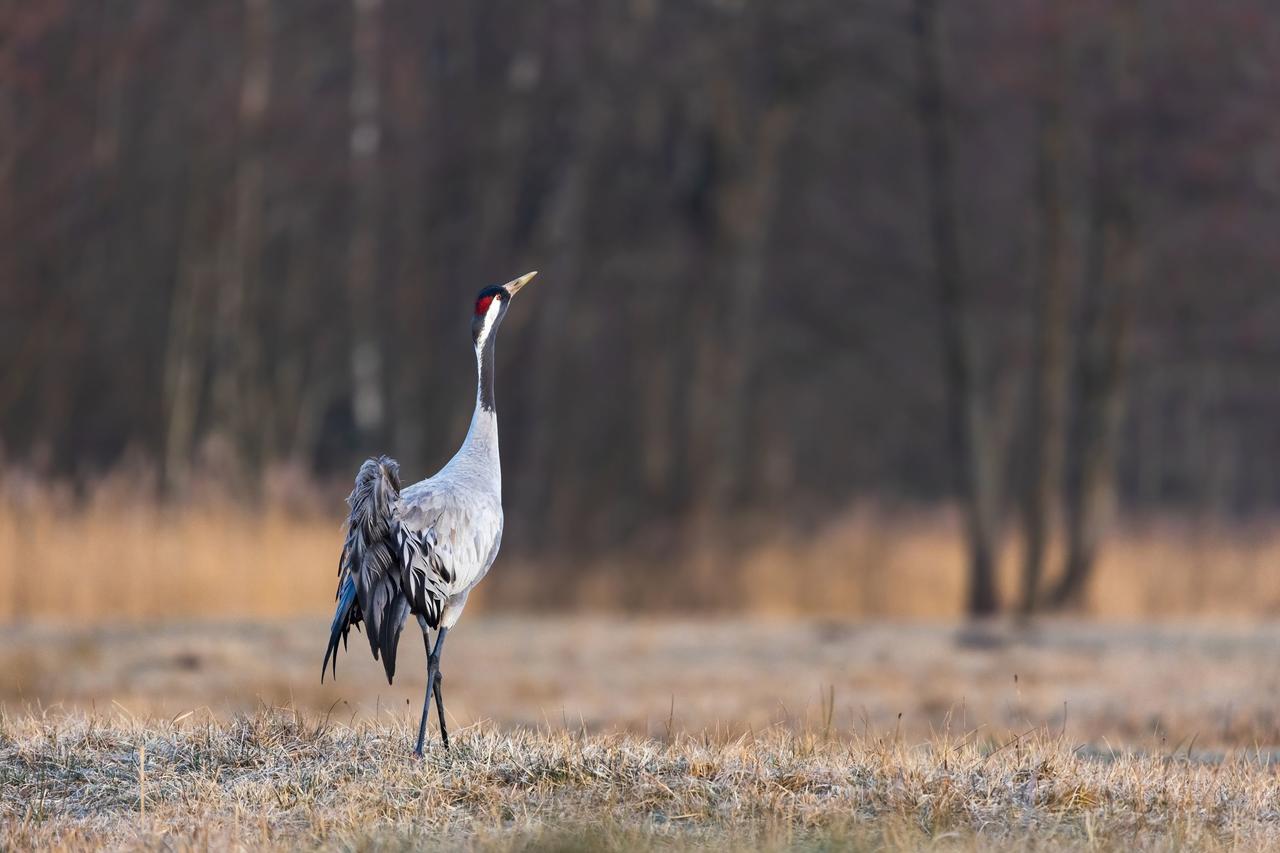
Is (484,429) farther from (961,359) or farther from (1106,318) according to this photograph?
(1106,318)

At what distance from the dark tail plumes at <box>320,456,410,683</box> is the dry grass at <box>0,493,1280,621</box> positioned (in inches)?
360

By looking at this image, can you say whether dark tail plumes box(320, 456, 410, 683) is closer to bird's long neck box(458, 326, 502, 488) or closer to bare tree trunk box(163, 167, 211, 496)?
bird's long neck box(458, 326, 502, 488)

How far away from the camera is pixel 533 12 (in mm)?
22500

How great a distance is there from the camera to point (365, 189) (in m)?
27.0

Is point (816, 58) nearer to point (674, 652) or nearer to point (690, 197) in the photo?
point (690, 197)

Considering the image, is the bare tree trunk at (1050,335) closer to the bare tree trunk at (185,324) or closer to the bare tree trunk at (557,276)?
the bare tree trunk at (557,276)

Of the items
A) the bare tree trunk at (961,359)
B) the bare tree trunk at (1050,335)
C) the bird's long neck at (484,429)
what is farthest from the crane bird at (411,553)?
the bare tree trunk at (1050,335)

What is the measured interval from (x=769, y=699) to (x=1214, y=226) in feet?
36.4

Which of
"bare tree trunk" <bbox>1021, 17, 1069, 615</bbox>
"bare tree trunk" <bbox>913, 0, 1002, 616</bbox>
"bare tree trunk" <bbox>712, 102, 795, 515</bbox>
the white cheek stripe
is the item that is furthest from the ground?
"bare tree trunk" <bbox>712, 102, 795, 515</bbox>

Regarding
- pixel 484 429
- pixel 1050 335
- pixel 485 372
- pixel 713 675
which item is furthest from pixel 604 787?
pixel 1050 335

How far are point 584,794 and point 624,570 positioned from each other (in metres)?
13.7

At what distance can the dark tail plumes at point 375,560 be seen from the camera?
19.9ft

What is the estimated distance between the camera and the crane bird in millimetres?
6078

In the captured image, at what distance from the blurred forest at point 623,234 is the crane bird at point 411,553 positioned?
997 cm
